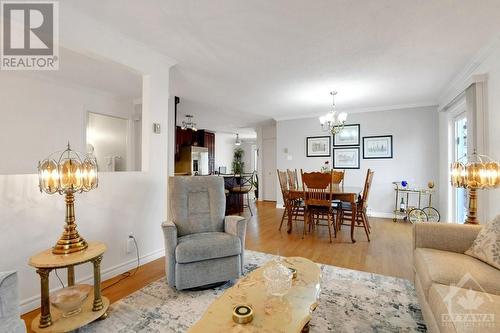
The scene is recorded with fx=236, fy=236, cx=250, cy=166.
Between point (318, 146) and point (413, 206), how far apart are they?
237 centimetres

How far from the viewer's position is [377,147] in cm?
525

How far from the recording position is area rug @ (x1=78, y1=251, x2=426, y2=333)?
162 cm

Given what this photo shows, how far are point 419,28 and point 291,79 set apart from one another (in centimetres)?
167

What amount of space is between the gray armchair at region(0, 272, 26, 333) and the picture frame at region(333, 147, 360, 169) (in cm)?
564

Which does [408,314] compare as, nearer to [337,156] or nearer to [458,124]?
[458,124]

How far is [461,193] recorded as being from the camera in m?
3.87

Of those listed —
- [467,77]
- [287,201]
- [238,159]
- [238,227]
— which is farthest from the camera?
[238,159]

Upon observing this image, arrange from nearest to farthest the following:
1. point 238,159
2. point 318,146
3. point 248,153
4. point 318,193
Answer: point 318,193, point 318,146, point 238,159, point 248,153

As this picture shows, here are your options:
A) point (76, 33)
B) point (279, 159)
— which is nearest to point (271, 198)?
point (279, 159)

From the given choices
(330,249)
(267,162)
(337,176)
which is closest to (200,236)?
(330,249)

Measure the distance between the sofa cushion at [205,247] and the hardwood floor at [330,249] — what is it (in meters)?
0.59

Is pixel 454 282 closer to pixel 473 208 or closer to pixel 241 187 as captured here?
pixel 473 208

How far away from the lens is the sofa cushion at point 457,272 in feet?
4.33

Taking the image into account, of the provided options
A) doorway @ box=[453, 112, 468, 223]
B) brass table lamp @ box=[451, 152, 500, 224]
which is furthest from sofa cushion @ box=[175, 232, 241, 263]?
doorway @ box=[453, 112, 468, 223]
